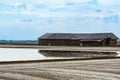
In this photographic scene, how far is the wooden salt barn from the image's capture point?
94.4 m

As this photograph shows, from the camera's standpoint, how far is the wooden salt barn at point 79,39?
9438 centimetres

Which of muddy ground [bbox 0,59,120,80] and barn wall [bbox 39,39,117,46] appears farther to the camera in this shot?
barn wall [bbox 39,39,117,46]

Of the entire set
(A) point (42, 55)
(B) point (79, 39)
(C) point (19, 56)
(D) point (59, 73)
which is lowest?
(B) point (79, 39)

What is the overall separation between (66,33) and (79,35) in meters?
4.55

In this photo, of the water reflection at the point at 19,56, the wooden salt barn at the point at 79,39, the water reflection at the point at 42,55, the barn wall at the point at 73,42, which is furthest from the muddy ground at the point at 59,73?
the barn wall at the point at 73,42

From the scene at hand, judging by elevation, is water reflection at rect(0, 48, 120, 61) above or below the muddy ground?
below

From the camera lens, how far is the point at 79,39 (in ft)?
323

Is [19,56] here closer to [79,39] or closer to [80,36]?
[79,39]

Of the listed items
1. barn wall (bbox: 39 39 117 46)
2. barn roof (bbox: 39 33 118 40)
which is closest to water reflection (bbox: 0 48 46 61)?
barn roof (bbox: 39 33 118 40)

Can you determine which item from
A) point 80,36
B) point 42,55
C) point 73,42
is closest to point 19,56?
point 42,55

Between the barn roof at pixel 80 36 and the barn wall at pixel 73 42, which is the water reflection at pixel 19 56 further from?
the barn wall at pixel 73 42

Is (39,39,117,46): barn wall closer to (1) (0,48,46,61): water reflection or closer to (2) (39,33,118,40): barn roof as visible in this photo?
(2) (39,33,118,40): barn roof

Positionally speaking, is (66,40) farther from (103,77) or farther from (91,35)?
(103,77)

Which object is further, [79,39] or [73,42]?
[73,42]
